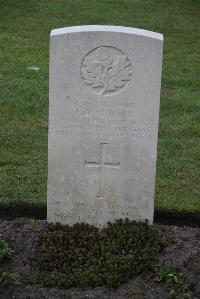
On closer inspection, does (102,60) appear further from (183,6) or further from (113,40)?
(183,6)

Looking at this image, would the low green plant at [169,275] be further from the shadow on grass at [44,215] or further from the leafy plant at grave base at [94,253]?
the shadow on grass at [44,215]

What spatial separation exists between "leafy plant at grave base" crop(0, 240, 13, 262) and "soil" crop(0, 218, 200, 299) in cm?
6

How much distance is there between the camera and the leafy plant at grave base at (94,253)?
535cm

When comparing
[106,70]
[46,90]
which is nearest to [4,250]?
[106,70]

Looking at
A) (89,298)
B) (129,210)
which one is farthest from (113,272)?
(129,210)

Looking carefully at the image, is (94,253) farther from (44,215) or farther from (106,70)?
(106,70)

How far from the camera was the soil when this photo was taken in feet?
17.2

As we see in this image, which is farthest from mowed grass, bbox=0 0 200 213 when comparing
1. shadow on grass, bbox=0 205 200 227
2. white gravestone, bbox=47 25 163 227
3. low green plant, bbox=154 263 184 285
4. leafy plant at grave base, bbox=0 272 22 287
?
leafy plant at grave base, bbox=0 272 22 287

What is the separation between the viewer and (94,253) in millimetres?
5605

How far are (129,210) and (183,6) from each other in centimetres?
1356

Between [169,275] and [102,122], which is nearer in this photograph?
[169,275]

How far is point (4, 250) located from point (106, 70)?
163cm

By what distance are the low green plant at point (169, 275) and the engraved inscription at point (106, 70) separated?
1460mm

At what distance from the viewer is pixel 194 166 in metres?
7.87
